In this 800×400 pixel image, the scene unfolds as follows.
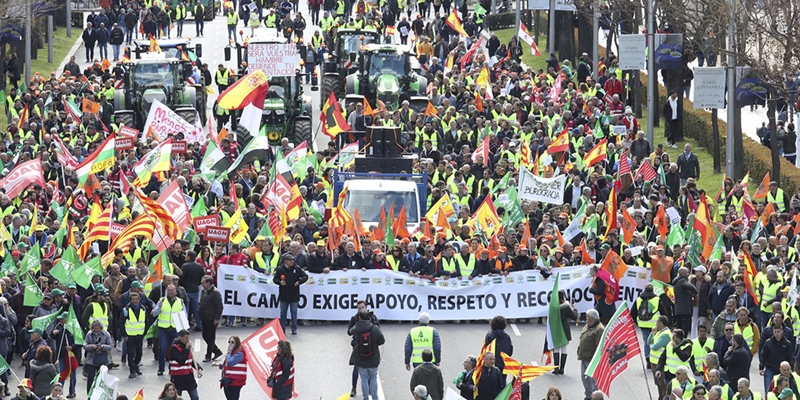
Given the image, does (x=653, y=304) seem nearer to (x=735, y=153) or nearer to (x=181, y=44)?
(x=735, y=153)

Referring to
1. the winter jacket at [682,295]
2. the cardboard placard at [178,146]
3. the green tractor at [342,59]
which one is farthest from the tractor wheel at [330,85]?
the winter jacket at [682,295]

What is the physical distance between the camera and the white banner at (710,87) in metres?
39.2

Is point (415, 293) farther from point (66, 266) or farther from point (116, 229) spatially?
point (66, 266)

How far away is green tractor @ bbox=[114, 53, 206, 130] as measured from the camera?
44781 millimetres

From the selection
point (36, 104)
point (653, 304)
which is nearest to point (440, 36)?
point (36, 104)

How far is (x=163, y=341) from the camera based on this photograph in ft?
86.2

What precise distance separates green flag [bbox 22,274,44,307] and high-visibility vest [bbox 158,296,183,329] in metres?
1.71

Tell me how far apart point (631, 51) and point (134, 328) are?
895 inches

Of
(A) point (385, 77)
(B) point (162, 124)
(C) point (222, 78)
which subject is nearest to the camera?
(B) point (162, 124)

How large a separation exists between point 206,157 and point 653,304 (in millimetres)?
11689

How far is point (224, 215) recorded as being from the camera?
A: 31281 millimetres

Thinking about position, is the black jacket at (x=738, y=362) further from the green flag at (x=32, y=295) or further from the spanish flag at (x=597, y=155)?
the spanish flag at (x=597, y=155)

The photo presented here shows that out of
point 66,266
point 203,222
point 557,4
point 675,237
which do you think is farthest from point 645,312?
point 557,4

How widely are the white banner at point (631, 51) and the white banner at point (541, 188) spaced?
532 inches
